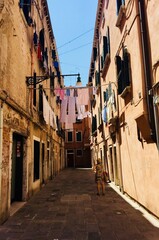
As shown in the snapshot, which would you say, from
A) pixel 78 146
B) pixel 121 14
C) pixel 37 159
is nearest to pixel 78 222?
pixel 37 159

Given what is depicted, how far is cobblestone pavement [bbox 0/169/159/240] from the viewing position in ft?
15.3

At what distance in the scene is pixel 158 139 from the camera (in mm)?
5191

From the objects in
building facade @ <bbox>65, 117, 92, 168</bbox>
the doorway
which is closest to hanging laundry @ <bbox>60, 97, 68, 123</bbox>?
A: the doorway

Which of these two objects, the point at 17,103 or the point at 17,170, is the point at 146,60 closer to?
the point at 17,103

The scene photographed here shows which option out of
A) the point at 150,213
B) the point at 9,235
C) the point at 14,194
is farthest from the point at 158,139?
the point at 14,194

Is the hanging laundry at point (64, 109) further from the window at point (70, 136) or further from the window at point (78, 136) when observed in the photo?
the window at point (70, 136)

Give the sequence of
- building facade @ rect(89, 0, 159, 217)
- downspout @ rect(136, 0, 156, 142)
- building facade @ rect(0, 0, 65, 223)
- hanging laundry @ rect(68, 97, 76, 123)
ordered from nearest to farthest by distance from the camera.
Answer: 1. building facade @ rect(89, 0, 159, 217)
2. downspout @ rect(136, 0, 156, 142)
3. building facade @ rect(0, 0, 65, 223)
4. hanging laundry @ rect(68, 97, 76, 123)

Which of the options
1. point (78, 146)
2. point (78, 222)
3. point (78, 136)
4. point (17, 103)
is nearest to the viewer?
point (78, 222)

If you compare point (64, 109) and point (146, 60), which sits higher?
point (64, 109)

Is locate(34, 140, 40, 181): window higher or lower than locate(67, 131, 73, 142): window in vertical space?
lower

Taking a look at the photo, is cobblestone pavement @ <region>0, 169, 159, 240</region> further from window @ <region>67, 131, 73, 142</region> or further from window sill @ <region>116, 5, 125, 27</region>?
window @ <region>67, 131, 73, 142</region>

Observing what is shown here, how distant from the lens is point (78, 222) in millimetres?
5574

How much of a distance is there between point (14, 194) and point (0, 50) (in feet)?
17.1

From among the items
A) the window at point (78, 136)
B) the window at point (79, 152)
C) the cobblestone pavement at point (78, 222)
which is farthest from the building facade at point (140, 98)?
the window at point (78, 136)
